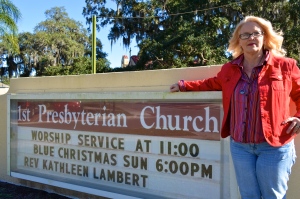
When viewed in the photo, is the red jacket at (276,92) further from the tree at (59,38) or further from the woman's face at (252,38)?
the tree at (59,38)

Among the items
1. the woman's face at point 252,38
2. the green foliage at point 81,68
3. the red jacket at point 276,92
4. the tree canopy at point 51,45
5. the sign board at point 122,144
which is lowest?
the sign board at point 122,144

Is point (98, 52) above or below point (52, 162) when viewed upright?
above

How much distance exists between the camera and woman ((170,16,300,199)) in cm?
258

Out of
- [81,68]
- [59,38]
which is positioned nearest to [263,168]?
[81,68]

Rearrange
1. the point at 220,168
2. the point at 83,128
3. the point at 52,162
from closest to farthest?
the point at 220,168
the point at 83,128
the point at 52,162

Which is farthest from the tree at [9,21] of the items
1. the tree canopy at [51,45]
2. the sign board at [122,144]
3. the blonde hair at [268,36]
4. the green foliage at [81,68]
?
the tree canopy at [51,45]

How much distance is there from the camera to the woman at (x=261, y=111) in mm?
2582

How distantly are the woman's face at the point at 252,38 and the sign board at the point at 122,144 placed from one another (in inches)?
34.8

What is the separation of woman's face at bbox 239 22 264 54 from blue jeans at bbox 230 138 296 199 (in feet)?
2.17

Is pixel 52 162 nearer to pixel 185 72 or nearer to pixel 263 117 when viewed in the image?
pixel 185 72

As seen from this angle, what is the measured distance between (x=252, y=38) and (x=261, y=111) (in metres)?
0.52

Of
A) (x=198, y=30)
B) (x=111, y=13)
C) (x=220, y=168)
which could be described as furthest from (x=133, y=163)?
(x=111, y=13)

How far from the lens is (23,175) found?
5.42 meters

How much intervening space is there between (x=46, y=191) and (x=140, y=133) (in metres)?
2.03
